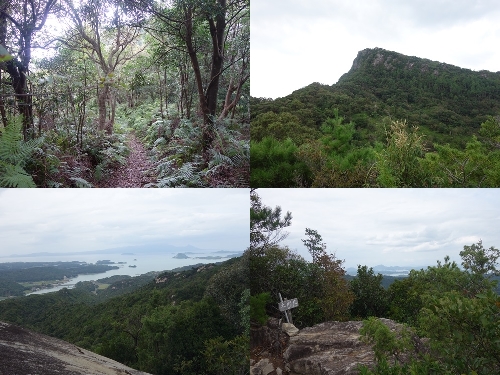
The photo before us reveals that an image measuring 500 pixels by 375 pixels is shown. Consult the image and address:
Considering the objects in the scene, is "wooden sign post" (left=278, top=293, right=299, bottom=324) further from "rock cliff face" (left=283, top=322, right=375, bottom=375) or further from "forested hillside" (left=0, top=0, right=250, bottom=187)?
"forested hillside" (left=0, top=0, right=250, bottom=187)

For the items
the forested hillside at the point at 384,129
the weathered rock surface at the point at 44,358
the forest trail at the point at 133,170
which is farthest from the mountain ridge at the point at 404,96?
the weathered rock surface at the point at 44,358

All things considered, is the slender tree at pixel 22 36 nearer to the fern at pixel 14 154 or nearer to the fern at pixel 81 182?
the fern at pixel 14 154

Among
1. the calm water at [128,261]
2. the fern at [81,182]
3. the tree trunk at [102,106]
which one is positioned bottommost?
the calm water at [128,261]


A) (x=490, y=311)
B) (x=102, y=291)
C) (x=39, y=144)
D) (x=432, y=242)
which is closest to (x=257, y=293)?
(x=102, y=291)

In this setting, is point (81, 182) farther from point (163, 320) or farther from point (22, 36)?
point (163, 320)

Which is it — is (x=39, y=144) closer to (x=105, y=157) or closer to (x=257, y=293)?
(x=105, y=157)

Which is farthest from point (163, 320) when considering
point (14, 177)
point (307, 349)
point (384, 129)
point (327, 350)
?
point (384, 129)
